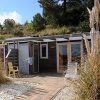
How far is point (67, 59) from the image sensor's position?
1883cm

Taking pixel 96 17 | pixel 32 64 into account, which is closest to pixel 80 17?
pixel 32 64

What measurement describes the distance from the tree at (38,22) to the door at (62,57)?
1521 cm

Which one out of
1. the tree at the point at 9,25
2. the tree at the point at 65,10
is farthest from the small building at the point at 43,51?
the tree at the point at 9,25

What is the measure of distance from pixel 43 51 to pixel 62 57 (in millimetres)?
2502

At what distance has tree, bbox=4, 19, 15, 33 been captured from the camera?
119ft

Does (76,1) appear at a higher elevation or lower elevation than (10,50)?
higher

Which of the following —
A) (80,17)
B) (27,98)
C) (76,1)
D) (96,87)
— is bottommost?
(27,98)

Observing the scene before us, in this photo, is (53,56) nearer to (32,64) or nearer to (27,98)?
(32,64)

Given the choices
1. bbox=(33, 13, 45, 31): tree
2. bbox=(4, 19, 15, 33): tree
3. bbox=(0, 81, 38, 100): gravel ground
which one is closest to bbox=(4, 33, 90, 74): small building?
bbox=(0, 81, 38, 100): gravel ground

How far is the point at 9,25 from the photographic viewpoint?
37062mm

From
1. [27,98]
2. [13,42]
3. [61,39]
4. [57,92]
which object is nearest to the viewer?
[27,98]

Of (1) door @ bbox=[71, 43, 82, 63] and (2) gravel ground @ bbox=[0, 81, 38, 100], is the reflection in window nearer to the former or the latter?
(1) door @ bbox=[71, 43, 82, 63]

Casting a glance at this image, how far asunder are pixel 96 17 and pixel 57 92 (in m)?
3.80

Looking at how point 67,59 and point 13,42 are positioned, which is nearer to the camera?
point 67,59
